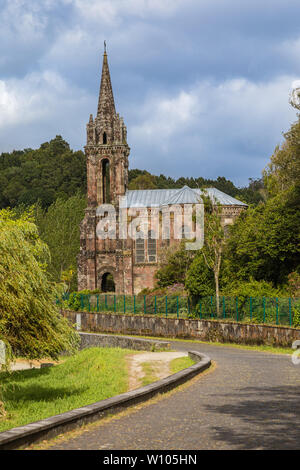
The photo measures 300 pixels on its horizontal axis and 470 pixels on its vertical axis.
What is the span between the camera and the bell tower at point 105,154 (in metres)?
71.8

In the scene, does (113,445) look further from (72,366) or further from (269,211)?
(269,211)

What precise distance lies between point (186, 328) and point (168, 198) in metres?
35.3

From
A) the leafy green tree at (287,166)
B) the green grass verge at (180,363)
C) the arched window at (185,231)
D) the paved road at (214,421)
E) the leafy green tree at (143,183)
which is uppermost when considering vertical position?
the leafy green tree at (143,183)

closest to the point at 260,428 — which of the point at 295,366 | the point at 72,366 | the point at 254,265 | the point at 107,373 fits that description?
the point at 295,366

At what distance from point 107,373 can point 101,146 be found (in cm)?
5390

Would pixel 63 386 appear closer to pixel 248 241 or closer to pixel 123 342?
pixel 123 342

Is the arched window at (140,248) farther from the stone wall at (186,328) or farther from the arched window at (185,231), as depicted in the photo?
the stone wall at (186,328)

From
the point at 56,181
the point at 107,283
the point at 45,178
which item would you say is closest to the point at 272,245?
the point at 107,283

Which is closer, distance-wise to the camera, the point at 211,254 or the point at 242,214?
the point at 211,254

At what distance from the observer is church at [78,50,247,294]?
222 feet

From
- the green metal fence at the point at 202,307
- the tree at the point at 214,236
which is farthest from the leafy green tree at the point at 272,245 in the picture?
the green metal fence at the point at 202,307

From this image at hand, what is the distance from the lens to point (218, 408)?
37.8 ft

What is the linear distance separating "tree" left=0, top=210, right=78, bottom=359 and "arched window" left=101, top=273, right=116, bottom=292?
54.9 meters

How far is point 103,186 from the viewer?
7331 centimetres
